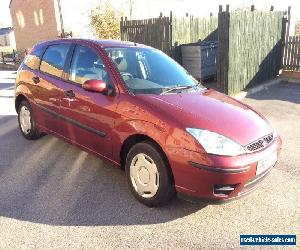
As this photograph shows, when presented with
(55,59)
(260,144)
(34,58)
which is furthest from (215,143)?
(34,58)

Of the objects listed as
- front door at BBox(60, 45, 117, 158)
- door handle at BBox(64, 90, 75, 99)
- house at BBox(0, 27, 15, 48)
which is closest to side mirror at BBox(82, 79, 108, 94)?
front door at BBox(60, 45, 117, 158)

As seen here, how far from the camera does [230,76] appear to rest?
29.4ft

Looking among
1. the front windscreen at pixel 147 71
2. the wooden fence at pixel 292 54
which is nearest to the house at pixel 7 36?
the wooden fence at pixel 292 54

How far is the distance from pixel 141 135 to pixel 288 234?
172cm

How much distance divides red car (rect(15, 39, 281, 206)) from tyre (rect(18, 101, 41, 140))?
53 cm

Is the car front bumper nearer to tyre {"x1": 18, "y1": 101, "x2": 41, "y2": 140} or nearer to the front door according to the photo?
the front door

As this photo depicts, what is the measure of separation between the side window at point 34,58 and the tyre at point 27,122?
633mm

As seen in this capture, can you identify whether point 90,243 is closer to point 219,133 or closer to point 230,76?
point 219,133

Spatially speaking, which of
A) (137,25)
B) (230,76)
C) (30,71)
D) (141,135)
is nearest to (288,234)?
(141,135)

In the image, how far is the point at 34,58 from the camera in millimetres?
5461

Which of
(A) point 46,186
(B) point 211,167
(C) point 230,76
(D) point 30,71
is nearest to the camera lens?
(B) point 211,167

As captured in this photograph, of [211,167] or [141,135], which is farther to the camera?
[141,135]

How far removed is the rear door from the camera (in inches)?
184

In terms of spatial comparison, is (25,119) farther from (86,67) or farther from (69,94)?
(86,67)
